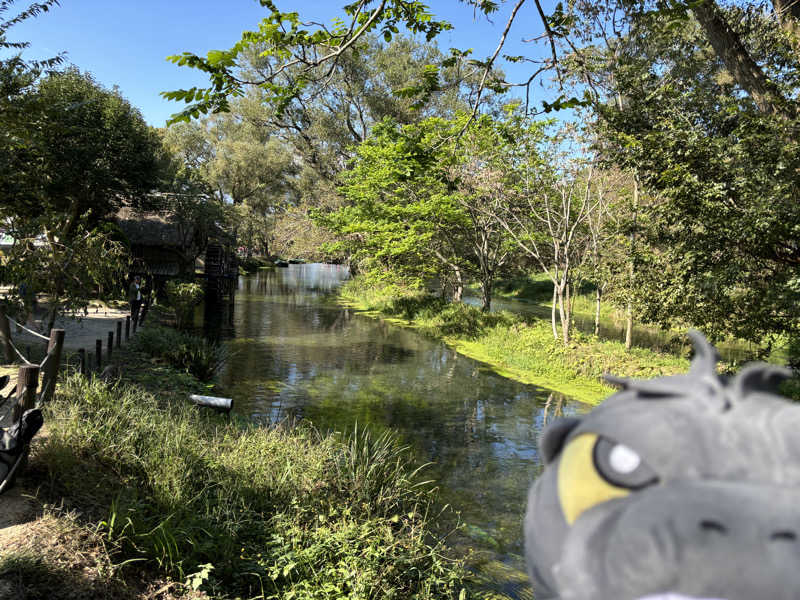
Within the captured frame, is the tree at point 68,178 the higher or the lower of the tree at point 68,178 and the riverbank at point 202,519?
the higher

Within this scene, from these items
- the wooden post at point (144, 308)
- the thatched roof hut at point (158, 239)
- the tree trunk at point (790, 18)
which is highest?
the tree trunk at point (790, 18)

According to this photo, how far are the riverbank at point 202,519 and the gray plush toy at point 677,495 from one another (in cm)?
395

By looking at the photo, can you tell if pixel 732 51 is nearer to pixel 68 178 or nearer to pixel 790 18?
pixel 790 18

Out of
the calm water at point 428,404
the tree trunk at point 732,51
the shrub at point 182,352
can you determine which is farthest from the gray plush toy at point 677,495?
the shrub at point 182,352

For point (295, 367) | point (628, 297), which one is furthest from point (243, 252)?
point (628, 297)

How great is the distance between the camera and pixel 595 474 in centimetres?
72

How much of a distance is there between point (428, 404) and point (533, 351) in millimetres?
5945

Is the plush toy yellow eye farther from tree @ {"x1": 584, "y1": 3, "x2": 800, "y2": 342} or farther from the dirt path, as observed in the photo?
the dirt path

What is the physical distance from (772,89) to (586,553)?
8.58 meters

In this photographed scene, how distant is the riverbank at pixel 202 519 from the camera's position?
3.96 metres

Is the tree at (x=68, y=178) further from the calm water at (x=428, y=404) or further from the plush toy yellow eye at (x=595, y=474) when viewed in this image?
the plush toy yellow eye at (x=595, y=474)

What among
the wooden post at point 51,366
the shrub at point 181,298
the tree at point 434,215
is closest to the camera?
the wooden post at point 51,366

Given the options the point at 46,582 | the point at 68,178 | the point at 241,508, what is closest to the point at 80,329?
the point at 68,178

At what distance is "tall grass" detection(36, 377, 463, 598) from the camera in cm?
426
